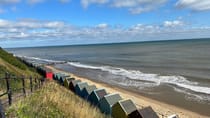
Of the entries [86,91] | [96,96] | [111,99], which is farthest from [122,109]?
[86,91]

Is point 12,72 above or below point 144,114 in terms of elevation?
above

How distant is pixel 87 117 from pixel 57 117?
127cm

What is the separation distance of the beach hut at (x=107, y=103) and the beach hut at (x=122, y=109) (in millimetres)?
446

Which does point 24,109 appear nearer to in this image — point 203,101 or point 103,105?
point 103,105

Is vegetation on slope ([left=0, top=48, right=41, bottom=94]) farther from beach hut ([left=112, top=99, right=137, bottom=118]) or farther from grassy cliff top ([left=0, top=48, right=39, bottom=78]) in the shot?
beach hut ([left=112, top=99, right=137, bottom=118])

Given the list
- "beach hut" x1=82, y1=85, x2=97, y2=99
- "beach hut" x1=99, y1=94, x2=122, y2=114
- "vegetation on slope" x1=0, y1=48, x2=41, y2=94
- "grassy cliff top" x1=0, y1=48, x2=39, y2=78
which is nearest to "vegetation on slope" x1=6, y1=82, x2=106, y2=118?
"beach hut" x1=99, y1=94, x2=122, y2=114

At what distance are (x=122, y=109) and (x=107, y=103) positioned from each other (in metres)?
1.24

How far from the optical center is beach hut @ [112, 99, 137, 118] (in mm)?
10188

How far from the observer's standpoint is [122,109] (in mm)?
10203

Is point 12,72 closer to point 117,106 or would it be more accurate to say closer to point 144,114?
point 117,106

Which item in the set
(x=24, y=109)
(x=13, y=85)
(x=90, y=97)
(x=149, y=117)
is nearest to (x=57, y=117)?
(x=24, y=109)

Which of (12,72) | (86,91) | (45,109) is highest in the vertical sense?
(45,109)

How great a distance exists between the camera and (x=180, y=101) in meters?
18.8

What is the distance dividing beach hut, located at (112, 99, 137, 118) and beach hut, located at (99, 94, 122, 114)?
45 cm
